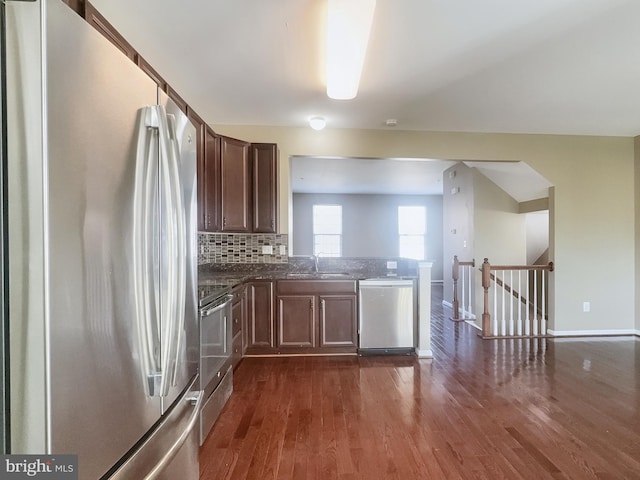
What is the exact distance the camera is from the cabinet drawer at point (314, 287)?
3.31 meters

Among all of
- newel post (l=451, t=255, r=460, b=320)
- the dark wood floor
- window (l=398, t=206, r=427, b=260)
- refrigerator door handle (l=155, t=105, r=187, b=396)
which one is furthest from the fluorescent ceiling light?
window (l=398, t=206, r=427, b=260)

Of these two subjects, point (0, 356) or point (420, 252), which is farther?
point (420, 252)

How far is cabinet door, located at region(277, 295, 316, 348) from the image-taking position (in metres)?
3.31

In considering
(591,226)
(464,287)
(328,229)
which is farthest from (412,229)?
(591,226)

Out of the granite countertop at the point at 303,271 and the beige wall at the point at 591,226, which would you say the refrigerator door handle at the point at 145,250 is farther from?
the beige wall at the point at 591,226

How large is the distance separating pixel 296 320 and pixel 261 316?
384 mm

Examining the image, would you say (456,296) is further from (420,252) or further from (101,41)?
(101,41)

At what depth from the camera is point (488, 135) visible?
3865 mm

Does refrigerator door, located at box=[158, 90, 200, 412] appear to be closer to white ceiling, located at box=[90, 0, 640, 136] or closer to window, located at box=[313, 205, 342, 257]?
white ceiling, located at box=[90, 0, 640, 136]

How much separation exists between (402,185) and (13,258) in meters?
7.39

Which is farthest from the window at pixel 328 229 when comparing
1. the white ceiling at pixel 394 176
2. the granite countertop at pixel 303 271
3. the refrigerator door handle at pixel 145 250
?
the refrigerator door handle at pixel 145 250

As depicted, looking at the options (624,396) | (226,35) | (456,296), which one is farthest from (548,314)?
(226,35)

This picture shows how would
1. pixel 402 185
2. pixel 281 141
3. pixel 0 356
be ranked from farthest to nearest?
pixel 402 185, pixel 281 141, pixel 0 356

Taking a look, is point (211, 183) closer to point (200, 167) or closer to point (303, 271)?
point (200, 167)
